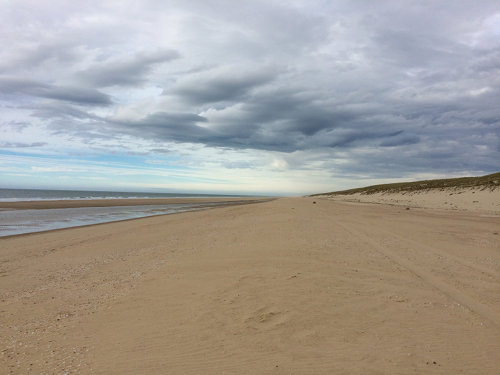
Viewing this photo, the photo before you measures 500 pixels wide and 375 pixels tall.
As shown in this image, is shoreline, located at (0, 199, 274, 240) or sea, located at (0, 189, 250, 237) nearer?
shoreline, located at (0, 199, 274, 240)

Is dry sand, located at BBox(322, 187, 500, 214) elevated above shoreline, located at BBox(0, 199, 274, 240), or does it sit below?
above

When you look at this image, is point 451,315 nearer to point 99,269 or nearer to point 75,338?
point 75,338

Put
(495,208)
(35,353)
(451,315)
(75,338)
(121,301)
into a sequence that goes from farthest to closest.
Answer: (495,208), (121,301), (451,315), (75,338), (35,353)

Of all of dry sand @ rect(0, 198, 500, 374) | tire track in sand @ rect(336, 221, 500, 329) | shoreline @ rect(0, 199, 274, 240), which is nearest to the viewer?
dry sand @ rect(0, 198, 500, 374)

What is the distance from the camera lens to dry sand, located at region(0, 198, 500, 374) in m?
4.30

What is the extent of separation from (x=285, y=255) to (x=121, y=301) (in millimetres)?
4745

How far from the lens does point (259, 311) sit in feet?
18.8

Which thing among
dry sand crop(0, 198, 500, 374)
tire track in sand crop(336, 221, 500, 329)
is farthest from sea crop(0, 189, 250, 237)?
tire track in sand crop(336, 221, 500, 329)

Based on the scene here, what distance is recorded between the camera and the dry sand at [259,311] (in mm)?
4297

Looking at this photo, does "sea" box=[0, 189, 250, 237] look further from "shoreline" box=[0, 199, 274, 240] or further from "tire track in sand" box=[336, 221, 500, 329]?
"tire track in sand" box=[336, 221, 500, 329]

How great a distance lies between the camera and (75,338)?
201 inches

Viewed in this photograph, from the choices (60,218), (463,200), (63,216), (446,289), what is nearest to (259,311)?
(446,289)

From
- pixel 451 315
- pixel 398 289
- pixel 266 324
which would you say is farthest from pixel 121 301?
pixel 451 315

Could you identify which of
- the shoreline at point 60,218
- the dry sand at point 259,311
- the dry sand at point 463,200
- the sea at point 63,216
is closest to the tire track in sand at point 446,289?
the dry sand at point 259,311
